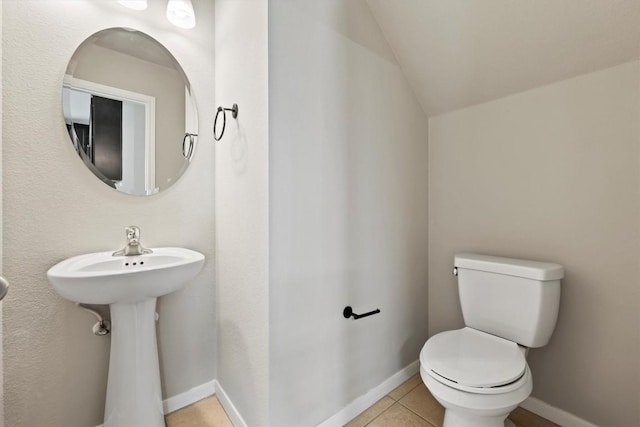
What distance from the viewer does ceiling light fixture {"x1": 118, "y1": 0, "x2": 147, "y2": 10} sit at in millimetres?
1293

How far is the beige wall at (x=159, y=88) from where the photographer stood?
49.9 inches

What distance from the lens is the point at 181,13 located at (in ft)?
4.54

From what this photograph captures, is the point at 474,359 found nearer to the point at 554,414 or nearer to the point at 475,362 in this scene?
the point at 475,362

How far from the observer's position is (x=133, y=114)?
135 cm

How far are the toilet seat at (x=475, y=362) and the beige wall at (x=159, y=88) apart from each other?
5.00ft

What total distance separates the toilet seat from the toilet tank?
0.07m

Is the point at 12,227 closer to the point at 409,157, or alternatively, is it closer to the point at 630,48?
the point at 409,157

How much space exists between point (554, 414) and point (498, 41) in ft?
6.03

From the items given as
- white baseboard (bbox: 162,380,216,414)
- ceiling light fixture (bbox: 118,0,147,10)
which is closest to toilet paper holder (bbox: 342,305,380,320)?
white baseboard (bbox: 162,380,216,414)

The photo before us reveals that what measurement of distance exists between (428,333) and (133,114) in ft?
7.06

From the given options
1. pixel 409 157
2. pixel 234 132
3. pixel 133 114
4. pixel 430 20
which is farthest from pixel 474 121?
pixel 133 114

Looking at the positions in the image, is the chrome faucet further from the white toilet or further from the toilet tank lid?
the toilet tank lid

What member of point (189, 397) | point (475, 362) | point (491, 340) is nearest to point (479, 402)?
point (475, 362)

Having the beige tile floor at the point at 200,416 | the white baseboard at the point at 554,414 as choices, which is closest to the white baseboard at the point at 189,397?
the beige tile floor at the point at 200,416
